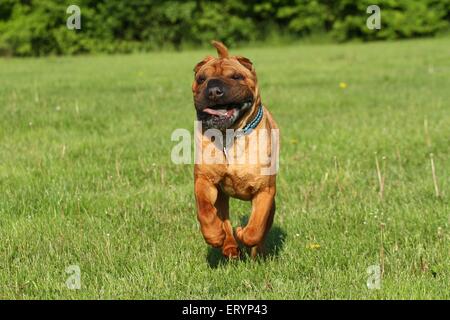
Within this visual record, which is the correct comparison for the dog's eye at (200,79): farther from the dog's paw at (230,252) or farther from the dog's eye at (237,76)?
the dog's paw at (230,252)

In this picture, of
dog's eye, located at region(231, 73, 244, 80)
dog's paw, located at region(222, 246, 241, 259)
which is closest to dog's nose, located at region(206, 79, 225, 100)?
dog's eye, located at region(231, 73, 244, 80)

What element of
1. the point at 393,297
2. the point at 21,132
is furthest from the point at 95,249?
the point at 21,132

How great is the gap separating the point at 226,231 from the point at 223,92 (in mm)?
928

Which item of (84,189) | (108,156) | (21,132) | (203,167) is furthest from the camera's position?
(21,132)

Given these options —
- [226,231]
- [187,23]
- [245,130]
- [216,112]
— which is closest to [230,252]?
[226,231]

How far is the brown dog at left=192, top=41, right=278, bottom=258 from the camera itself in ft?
11.8

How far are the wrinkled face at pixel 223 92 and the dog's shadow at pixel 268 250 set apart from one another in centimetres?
89

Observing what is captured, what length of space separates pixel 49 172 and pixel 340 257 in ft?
9.70

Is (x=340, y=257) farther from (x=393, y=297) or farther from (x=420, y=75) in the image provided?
(x=420, y=75)

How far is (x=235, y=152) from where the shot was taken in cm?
370

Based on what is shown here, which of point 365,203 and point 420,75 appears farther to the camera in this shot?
point 420,75

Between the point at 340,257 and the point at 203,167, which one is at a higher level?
the point at 203,167

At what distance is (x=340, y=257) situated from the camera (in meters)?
4.12

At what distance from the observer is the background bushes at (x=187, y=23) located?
26.0 m
